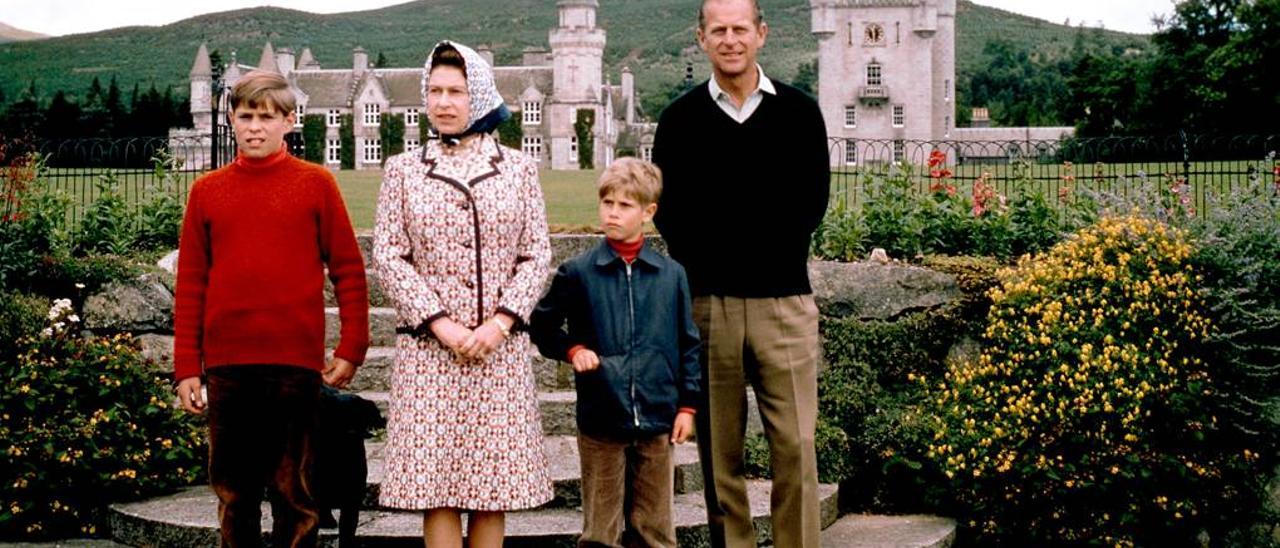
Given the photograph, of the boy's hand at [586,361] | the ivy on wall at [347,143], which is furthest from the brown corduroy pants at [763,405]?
the ivy on wall at [347,143]

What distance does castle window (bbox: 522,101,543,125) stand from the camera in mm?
88000

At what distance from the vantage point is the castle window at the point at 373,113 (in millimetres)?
84312

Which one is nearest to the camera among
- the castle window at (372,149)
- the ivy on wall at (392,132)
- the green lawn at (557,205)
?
the green lawn at (557,205)

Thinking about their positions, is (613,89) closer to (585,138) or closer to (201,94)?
(585,138)

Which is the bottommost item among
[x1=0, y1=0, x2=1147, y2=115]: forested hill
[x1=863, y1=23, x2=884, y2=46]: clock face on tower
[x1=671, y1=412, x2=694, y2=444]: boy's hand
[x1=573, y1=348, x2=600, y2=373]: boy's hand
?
[x1=671, y1=412, x2=694, y2=444]: boy's hand

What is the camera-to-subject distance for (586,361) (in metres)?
4.68

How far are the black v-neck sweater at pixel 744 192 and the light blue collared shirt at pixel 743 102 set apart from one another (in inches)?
0.9

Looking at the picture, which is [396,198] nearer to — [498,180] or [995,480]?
[498,180]

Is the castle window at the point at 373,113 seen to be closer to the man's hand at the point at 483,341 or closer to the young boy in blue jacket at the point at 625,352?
the young boy in blue jacket at the point at 625,352

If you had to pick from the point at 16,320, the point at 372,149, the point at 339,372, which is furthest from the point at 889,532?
the point at 372,149

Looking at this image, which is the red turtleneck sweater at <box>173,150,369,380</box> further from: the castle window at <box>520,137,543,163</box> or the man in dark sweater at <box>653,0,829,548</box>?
the castle window at <box>520,137,543,163</box>

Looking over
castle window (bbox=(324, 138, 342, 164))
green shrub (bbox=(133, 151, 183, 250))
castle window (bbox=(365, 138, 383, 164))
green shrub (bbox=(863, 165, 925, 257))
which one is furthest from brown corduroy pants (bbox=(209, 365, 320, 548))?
castle window (bbox=(324, 138, 342, 164))

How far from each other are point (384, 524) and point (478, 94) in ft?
7.76

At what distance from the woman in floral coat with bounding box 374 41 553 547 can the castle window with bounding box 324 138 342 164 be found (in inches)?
3250
